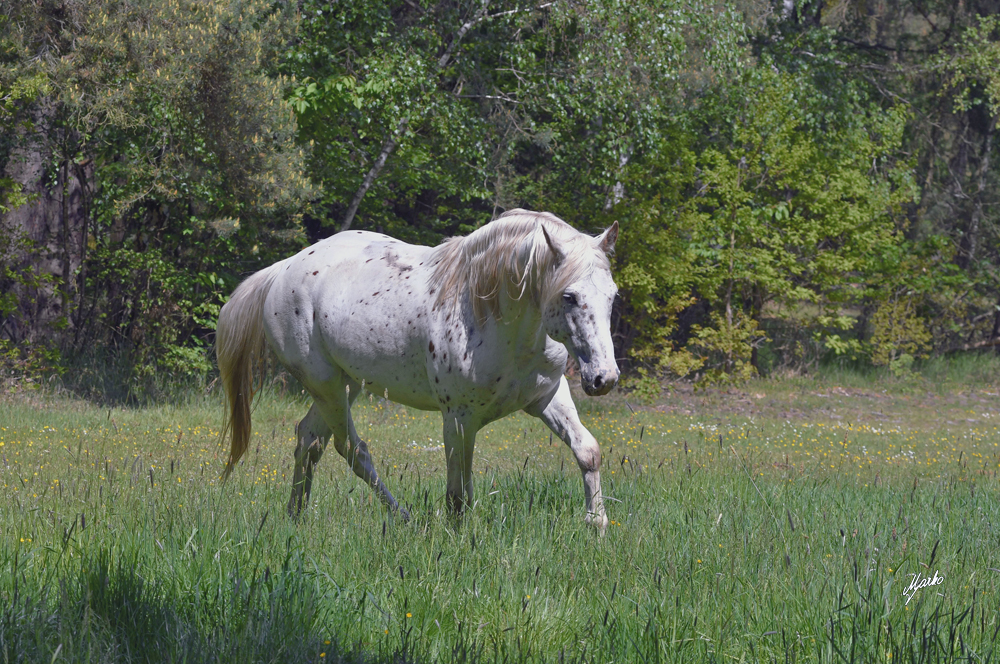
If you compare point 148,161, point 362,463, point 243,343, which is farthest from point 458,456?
point 148,161

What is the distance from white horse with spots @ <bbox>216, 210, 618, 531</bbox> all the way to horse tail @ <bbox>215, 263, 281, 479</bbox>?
0.04 meters

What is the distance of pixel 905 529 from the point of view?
4.73 meters

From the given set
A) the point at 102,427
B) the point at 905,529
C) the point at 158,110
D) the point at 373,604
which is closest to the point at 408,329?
the point at 373,604

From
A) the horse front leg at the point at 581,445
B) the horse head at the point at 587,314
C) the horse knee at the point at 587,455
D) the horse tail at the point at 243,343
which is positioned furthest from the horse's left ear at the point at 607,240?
the horse tail at the point at 243,343

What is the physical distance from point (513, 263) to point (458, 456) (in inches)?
46.7

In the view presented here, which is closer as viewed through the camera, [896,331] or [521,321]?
[521,321]

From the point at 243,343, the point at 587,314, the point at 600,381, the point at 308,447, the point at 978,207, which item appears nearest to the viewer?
the point at 600,381

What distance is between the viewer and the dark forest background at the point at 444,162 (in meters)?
11.6

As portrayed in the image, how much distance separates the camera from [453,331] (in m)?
5.18

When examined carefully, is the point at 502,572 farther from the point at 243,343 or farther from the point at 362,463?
the point at 243,343

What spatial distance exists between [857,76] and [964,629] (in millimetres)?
19609

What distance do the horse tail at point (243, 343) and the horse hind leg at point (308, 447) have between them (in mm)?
533

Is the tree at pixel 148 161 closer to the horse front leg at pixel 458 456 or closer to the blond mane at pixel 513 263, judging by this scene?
the blond mane at pixel 513 263

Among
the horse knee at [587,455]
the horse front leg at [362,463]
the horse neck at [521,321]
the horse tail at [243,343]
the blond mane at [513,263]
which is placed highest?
the blond mane at [513,263]
